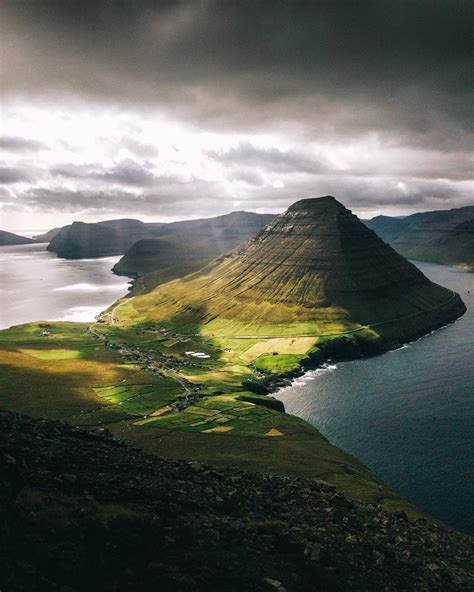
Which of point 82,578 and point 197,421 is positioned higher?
point 82,578

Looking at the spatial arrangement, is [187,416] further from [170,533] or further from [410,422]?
[170,533]

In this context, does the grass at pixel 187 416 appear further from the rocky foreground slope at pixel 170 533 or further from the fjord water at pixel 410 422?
the rocky foreground slope at pixel 170 533

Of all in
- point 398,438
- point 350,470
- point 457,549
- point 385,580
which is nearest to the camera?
point 385,580

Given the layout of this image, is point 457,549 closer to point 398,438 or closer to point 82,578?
point 82,578

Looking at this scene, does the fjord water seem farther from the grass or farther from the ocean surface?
the grass

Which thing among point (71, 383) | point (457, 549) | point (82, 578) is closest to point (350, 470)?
point (457, 549)
